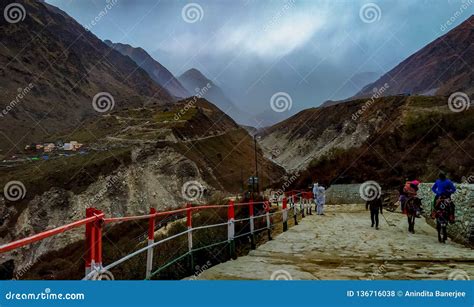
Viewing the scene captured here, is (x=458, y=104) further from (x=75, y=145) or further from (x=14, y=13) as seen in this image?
(x=14, y=13)

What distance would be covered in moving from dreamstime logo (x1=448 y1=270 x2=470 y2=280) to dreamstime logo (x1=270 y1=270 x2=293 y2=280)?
8.65 feet

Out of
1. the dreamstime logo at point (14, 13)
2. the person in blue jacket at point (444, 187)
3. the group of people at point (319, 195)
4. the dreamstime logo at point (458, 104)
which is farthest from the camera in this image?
the dreamstime logo at point (14, 13)

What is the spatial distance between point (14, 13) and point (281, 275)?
19227cm

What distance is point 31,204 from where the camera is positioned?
2694 inches

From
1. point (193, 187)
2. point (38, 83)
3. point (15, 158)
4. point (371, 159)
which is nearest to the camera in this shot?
point (371, 159)

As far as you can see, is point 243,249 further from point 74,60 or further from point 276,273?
point 74,60

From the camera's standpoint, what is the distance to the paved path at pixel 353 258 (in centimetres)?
772

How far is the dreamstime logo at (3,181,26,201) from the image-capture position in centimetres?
7044

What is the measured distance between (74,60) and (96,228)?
621 feet

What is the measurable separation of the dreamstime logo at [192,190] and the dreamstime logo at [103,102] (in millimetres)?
87587

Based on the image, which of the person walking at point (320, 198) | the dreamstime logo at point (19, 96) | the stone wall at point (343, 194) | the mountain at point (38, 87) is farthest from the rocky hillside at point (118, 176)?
the dreamstime logo at point (19, 96)

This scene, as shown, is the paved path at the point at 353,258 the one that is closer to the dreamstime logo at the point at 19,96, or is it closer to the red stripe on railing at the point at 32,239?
the red stripe on railing at the point at 32,239

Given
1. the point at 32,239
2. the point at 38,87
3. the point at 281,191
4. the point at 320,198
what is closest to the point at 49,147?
the point at 38,87

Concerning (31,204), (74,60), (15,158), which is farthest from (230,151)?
A: (74,60)
